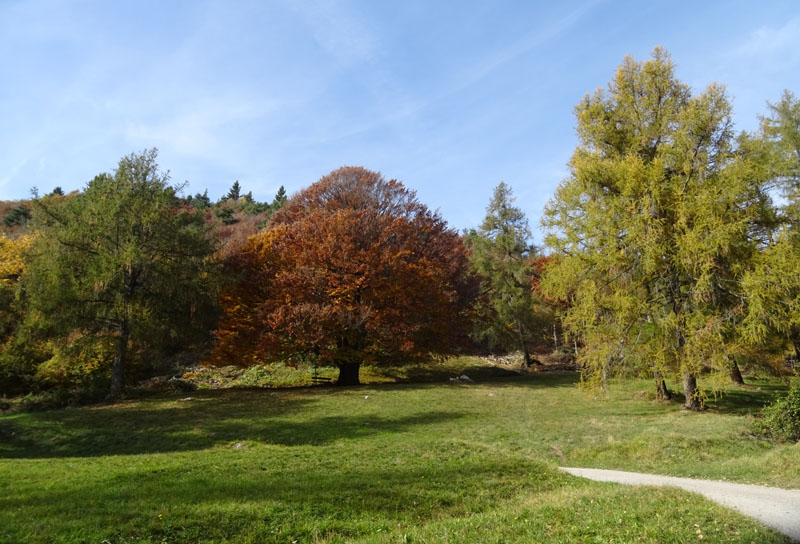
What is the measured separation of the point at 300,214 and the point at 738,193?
99.7ft

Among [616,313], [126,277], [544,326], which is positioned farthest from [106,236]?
[544,326]

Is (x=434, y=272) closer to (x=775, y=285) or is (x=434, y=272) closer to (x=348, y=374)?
(x=348, y=374)

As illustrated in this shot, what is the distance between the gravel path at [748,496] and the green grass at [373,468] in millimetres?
506

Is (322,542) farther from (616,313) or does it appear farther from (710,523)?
(616,313)

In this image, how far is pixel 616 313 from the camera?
17672 mm

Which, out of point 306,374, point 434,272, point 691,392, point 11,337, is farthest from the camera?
point 306,374

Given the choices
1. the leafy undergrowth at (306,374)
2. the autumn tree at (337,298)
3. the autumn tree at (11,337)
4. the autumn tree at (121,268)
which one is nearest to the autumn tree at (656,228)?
the autumn tree at (337,298)

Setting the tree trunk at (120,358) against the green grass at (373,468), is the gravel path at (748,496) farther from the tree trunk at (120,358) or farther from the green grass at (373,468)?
the tree trunk at (120,358)

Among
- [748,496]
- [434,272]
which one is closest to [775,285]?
[748,496]

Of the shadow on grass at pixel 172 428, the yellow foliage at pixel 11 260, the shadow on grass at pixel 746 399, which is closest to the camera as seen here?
the shadow on grass at pixel 172 428

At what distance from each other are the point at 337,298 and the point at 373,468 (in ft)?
57.2

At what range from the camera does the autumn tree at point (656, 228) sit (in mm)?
16344

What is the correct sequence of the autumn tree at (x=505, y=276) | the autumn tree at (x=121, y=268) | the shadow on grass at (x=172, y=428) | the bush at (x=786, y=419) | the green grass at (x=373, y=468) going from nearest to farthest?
the green grass at (x=373, y=468)
the bush at (x=786, y=419)
the shadow on grass at (x=172, y=428)
the autumn tree at (x=121, y=268)
the autumn tree at (x=505, y=276)

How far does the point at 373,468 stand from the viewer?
10656 millimetres
